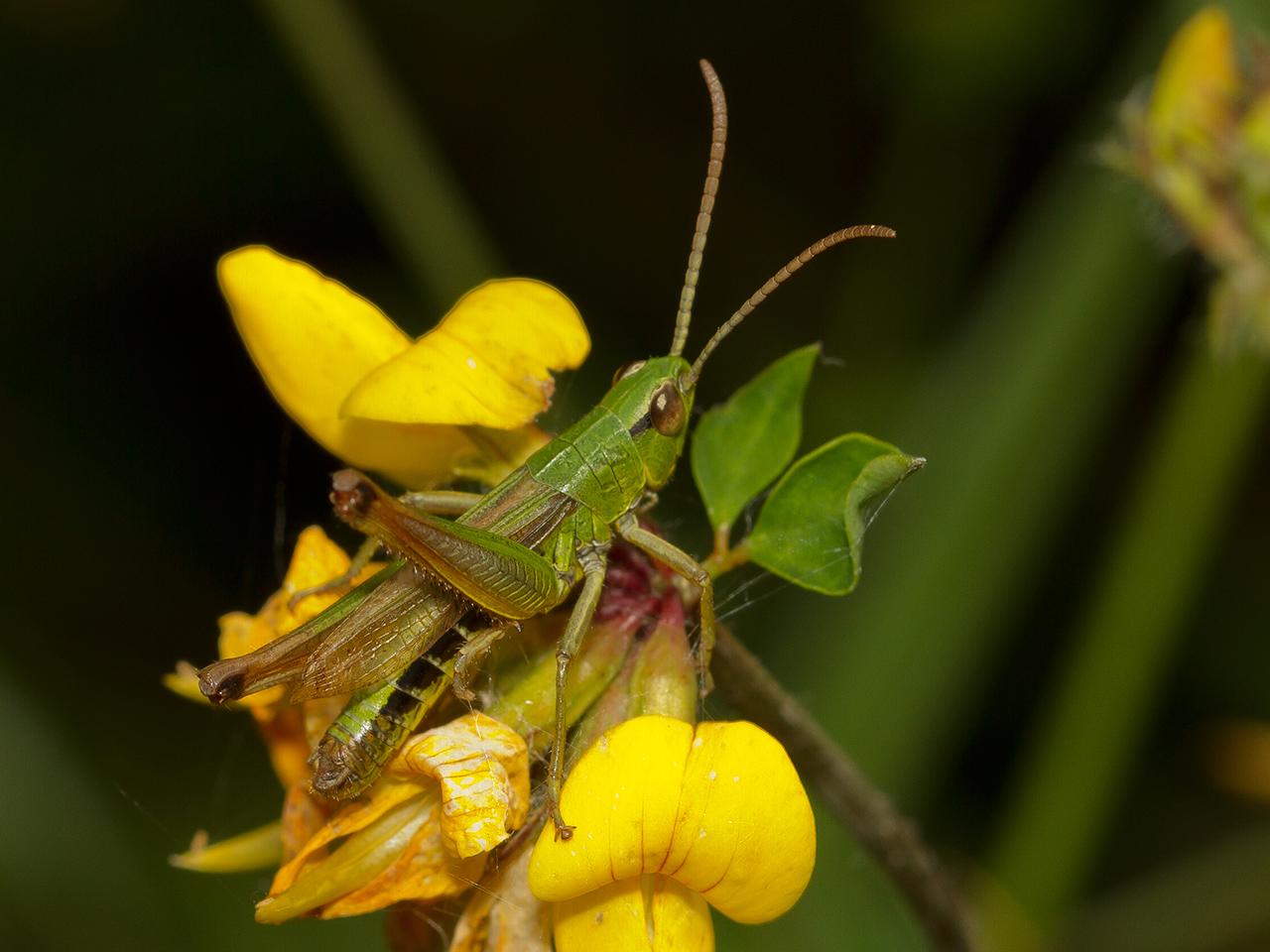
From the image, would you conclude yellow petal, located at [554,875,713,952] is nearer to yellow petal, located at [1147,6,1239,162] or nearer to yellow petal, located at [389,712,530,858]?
yellow petal, located at [389,712,530,858]

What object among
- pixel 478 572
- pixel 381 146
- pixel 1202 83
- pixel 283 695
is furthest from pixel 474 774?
pixel 381 146

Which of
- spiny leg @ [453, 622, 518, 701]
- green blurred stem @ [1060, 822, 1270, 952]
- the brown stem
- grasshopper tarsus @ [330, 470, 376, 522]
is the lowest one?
green blurred stem @ [1060, 822, 1270, 952]

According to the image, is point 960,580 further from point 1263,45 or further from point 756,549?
point 756,549

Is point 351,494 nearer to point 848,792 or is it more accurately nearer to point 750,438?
point 750,438

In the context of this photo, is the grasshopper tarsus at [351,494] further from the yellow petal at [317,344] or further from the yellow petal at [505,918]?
the yellow petal at [505,918]

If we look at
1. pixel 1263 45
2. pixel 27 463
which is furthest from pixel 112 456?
pixel 1263 45

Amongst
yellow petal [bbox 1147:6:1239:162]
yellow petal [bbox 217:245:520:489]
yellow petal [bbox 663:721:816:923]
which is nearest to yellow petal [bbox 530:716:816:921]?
yellow petal [bbox 663:721:816:923]
